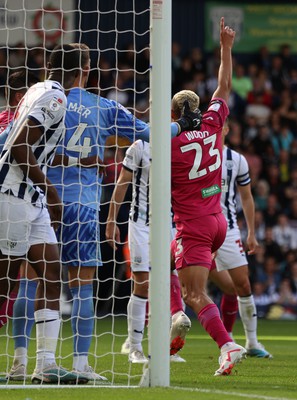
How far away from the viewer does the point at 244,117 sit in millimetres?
20156

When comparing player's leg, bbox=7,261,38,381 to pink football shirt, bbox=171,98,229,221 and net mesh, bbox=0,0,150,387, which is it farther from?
pink football shirt, bbox=171,98,229,221

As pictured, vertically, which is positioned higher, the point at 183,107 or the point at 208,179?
the point at 183,107

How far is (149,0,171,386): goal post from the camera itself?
269 inches

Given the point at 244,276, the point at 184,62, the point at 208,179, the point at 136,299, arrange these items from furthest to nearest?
the point at 184,62
the point at 244,276
the point at 136,299
the point at 208,179

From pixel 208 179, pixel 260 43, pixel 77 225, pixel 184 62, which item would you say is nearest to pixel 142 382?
pixel 77 225

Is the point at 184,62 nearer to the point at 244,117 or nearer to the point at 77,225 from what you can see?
the point at 244,117

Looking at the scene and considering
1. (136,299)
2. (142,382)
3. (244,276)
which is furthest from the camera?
(244,276)

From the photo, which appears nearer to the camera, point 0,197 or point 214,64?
point 0,197

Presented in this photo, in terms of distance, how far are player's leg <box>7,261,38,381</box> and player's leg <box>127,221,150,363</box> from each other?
1.52 meters

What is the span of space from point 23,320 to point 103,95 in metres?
9.37

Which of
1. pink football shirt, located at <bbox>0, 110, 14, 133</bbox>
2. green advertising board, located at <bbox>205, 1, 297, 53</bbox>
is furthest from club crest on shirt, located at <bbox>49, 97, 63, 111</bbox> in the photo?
green advertising board, located at <bbox>205, 1, 297, 53</bbox>

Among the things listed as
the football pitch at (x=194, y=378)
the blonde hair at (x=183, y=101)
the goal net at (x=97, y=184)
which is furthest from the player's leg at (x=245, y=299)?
the blonde hair at (x=183, y=101)

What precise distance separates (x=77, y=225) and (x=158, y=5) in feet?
5.37

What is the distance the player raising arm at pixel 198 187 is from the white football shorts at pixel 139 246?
118 cm
